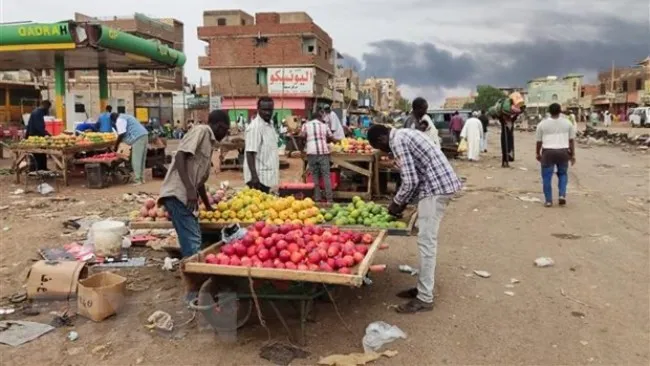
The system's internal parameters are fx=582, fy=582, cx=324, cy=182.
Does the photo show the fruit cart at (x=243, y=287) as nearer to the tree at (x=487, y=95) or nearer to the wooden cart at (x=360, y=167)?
the wooden cart at (x=360, y=167)

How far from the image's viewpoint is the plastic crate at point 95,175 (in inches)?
514

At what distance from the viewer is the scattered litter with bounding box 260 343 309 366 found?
4230 millimetres

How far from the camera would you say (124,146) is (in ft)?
45.2

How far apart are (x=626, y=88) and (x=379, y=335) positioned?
248 ft

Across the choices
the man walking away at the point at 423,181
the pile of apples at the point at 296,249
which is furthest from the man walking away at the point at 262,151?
the man walking away at the point at 423,181

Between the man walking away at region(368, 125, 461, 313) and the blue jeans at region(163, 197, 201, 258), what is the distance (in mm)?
1755

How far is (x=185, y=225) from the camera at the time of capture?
16.9 feet

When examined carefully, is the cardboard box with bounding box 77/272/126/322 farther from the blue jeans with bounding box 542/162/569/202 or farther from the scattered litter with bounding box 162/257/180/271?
the blue jeans with bounding box 542/162/569/202

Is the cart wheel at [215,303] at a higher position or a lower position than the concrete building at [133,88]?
lower

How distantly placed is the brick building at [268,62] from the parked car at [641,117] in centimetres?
2527

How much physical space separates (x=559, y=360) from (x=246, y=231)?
2.70 m

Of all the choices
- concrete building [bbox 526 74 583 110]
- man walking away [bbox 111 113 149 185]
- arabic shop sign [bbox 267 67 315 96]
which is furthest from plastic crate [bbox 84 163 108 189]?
concrete building [bbox 526 74 583 110]

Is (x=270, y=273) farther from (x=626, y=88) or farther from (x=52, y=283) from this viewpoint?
(x=626, y=88)

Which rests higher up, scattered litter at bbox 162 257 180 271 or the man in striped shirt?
the man in striped shirt
